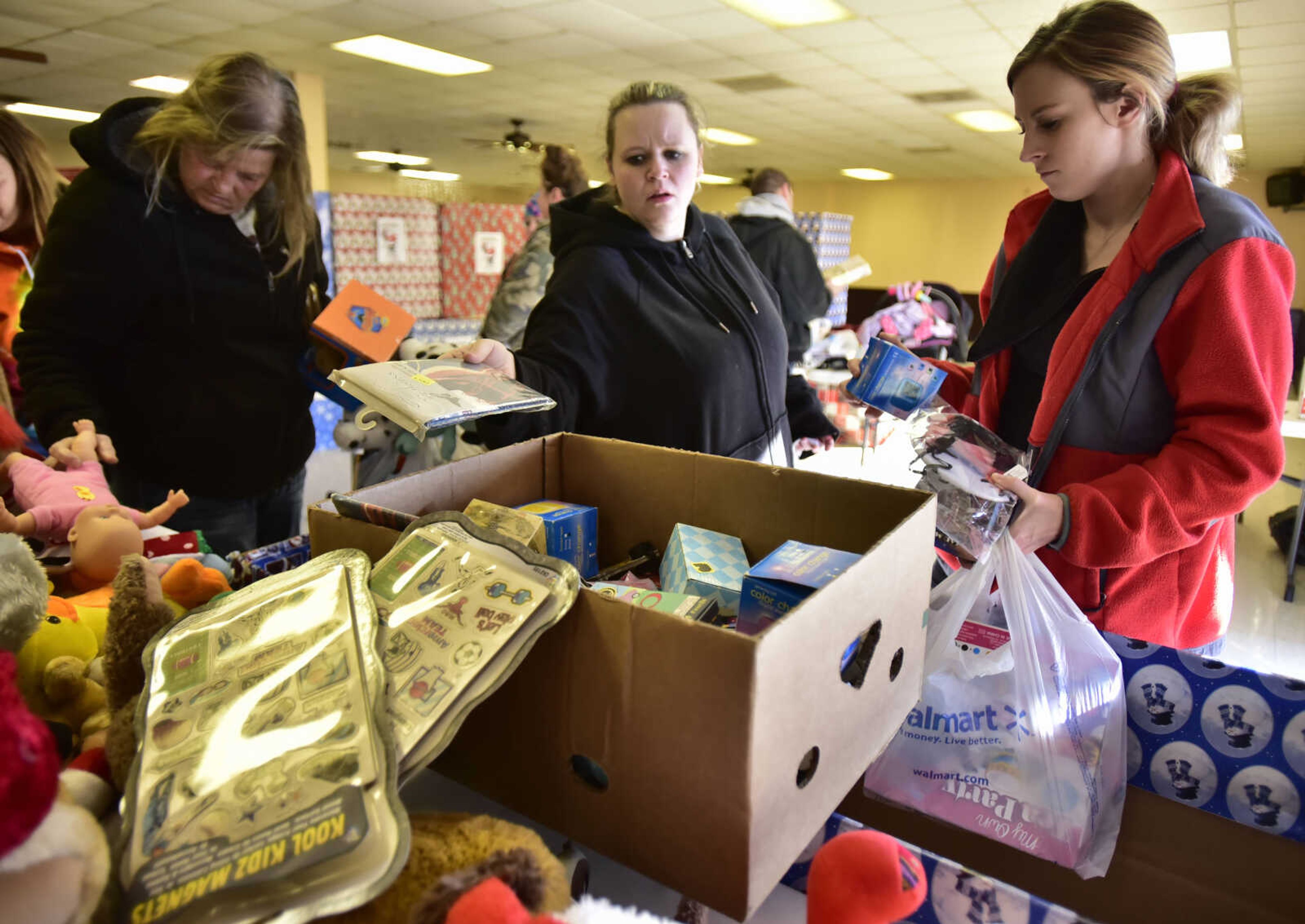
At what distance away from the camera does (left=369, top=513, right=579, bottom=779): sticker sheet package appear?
538 millimetres

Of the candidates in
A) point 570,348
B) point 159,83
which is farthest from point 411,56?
point 570,348

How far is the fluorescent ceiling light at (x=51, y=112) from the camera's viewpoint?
8.39 m

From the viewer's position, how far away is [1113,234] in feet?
3.91

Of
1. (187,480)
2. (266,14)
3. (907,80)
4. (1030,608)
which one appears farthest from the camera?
(907,80)

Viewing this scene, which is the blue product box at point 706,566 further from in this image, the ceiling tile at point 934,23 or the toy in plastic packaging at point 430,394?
the ceiling tile at point 934,23

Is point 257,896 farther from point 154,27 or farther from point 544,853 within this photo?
point 154,27

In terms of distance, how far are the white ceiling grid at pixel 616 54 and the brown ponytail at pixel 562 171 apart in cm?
196

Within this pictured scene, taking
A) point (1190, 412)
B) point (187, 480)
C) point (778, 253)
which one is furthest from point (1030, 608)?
point (778, 253)

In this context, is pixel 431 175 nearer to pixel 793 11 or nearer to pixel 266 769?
pixel 793 11

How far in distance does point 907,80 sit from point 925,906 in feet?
21.7

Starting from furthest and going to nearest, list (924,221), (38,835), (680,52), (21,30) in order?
(924,221) → (680,52) → (21,30) → (38,835)

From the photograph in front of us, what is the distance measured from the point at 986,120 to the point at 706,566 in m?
8.41

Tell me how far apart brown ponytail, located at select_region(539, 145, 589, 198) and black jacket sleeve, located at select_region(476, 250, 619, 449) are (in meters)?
1.82

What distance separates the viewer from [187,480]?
64.1 inches
